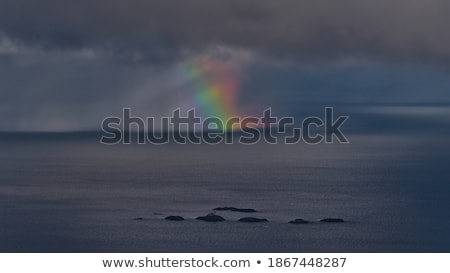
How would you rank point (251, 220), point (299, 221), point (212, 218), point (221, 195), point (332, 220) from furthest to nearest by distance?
1. point (221, 195)
2. point (332, 220)
3. point (251, 220)
4. point (299, 221)
5. point (212, 218)

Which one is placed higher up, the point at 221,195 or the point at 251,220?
the point at 221,195

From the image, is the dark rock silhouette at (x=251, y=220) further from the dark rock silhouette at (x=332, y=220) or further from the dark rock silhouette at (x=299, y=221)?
the dark rock silhouette at (x=332, y=220)

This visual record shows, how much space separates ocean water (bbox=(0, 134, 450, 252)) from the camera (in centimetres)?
3666

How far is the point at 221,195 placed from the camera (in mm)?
52594

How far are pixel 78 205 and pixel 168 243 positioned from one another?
14.7 m

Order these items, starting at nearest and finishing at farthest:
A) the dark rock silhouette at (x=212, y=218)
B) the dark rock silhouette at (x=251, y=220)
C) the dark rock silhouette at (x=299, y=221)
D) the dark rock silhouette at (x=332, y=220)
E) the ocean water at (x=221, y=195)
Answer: the ocean water at (x=221, y=195), the dark rock silhouette at (x=212, y=218), the dark rock silhouette at (x=299, y=221), the dark rock silhouette at (x=251, y=220), the dark rock silhouette at (x=332, y=220)

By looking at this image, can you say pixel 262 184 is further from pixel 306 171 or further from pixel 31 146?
pixel 31 146

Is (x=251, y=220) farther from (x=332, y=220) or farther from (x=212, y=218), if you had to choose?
(x=332, y=220)

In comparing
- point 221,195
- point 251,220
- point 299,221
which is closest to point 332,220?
Answer: point 299,221

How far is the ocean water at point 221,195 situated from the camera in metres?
36.7

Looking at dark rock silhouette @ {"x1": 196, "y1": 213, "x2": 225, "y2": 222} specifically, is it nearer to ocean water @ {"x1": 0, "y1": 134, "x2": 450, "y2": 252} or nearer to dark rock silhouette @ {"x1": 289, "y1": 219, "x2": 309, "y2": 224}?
ocean water @ {"x1": 0, "y1": 134, "x2": 450, "y2": 252}

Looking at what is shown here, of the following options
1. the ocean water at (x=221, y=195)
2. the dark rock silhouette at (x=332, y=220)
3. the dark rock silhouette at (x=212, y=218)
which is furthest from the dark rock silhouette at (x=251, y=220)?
the dark rock silhouette at (x=332, y=220)

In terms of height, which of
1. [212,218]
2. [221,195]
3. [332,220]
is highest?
[221,195]
